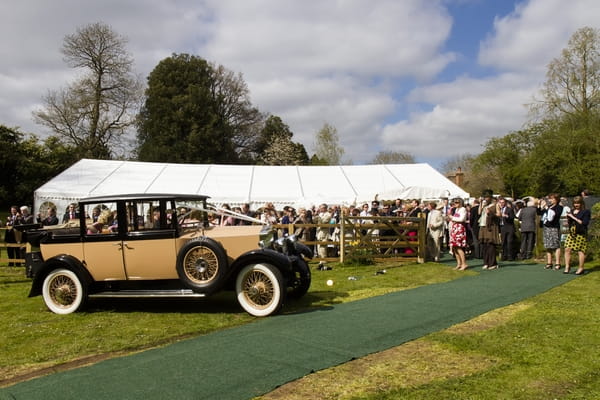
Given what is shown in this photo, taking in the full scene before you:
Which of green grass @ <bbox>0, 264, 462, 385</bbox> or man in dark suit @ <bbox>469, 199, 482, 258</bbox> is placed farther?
man in dark suit @ <bbox>469, 199, 482, 258</bbox>

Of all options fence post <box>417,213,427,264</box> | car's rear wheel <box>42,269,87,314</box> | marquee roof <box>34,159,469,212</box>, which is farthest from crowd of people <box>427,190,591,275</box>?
car's rear wheel <box>42,269,87,314</box>

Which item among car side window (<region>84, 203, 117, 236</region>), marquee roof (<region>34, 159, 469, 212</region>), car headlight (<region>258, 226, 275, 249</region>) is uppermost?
marquee roof (<region>34, 159, 469, 212</region>)

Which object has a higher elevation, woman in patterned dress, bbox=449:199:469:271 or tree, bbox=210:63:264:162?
tree, bbox=210:63:264:162

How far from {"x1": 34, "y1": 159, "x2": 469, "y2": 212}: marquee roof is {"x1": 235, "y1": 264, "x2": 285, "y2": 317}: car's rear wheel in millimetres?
12155

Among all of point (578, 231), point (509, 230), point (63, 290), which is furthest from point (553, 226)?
point (63, 290)

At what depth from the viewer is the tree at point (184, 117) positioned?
42188mm

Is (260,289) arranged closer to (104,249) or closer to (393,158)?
(104,249)

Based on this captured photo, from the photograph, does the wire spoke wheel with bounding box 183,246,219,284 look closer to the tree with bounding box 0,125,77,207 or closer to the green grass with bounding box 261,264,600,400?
the green grass with bounding box 261,264,600,400

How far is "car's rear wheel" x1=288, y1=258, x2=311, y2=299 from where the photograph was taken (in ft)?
24.2

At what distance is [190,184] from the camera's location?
68.4 ft

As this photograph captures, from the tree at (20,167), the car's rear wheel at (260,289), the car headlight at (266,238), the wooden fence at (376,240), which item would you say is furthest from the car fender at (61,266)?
the tree at (20,167)

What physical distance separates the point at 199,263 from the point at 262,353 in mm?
2335

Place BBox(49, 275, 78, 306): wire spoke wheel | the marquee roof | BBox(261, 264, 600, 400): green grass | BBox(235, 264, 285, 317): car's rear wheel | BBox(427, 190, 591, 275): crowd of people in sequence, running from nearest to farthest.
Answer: BBox(261, 264, 600, 400): green grass < BBox(235, 264, 285, 317): car's rear wheel < BBox(49, 275, 78, 306): wire spoke wheel < BBox(427, 190, 591, 275): crowd of people < the marquee roof

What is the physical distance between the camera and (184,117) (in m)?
42.3
